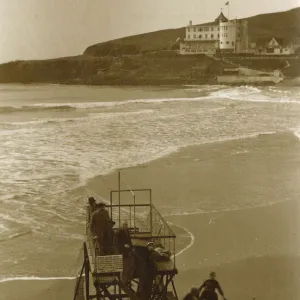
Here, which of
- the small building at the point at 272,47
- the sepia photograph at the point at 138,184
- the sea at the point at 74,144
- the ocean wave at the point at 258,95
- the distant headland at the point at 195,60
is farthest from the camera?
the small building at the point at 272,47

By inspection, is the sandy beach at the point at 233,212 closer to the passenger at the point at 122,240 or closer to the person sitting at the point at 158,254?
the person sitting at the point at 158,254

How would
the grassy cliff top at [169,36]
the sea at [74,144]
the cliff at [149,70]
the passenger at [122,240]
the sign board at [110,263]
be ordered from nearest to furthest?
the sign board at [110,263] → the passenger at [122,240] → the sea at [74,144] → the grassy cliff top at [169,36] → the cliff at [149,70]

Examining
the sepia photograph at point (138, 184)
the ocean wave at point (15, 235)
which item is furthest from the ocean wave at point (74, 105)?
the ocean wave at point (15, 235)

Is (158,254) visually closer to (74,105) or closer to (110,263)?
(110,263)

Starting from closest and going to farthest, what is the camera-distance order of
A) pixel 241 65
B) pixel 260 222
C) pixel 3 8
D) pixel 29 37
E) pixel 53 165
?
pixel 260 222
pixel 3 8
pixel 29 37
pixel 53 165
pixel 241 65

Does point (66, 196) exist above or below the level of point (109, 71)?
below

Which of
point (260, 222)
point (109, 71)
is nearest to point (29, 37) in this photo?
point (260, 222)

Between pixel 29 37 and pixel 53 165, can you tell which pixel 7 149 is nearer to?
pixel 53 165
